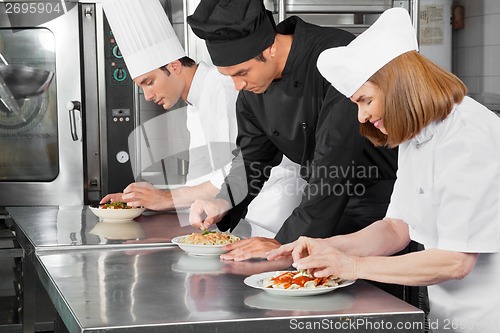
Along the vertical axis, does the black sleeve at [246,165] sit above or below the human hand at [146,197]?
above

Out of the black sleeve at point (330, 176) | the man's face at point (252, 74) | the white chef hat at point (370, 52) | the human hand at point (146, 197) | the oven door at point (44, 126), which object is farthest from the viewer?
the oven door at point (44, 126)

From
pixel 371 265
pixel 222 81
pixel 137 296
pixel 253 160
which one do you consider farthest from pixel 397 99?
pixel 222 81

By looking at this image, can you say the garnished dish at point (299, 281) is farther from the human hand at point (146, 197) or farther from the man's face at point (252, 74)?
the human hand at point (146, 197)

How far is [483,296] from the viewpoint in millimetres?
2203

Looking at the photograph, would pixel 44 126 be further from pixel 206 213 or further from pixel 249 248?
pixel 249 248

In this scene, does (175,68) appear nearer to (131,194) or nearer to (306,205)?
(131,194)

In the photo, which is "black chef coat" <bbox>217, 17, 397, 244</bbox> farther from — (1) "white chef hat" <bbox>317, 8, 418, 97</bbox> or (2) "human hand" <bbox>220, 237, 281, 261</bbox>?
(1) "white chef hat" <bbox>317, 8, 418, 97</bbox>

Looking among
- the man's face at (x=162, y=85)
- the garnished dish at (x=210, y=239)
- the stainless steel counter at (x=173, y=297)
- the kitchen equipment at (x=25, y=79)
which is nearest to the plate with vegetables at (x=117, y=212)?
the stainless steel counter at (x=173, y=297)

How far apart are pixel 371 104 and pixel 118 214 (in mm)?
1466

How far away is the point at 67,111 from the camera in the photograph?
4723 millimetres

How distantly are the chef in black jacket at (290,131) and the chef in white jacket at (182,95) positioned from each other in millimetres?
290

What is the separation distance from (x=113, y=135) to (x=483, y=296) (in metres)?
2.97

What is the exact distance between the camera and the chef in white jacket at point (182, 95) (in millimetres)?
3529

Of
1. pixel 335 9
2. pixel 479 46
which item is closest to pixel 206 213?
pixel 335 9
